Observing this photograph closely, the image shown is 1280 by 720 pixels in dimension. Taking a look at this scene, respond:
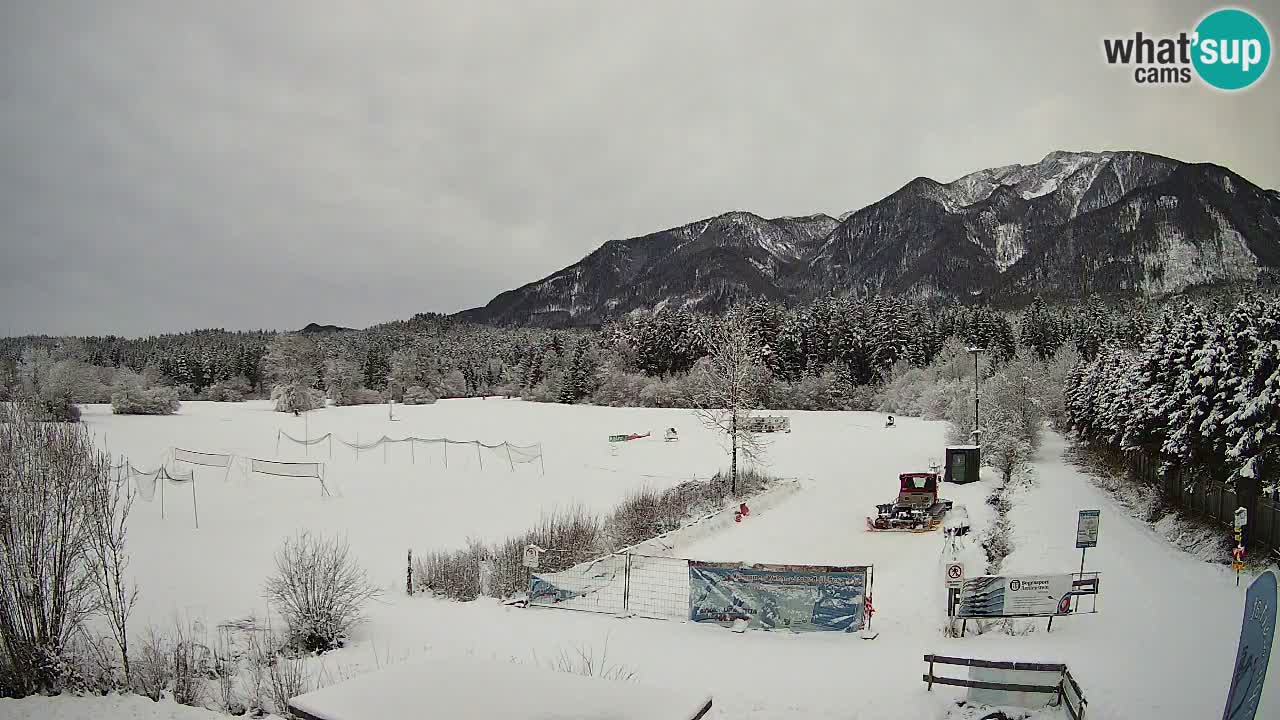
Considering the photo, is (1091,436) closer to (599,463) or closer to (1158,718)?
(599,463)

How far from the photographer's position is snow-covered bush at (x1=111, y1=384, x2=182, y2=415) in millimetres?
59500

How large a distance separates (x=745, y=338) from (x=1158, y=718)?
27.7 m

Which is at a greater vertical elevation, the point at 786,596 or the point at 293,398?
the point at 293,398

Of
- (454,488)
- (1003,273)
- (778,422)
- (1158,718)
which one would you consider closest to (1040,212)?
(1003,273)

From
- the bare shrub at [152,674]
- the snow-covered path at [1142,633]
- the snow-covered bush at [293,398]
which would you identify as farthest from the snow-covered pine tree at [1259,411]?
the snow-covered bush at [293,398]

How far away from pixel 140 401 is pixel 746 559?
6225 cm

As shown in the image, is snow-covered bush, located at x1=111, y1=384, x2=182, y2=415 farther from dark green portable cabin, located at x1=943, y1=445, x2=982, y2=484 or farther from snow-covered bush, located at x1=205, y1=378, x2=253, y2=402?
dark green portable cabin, located at x1=943, y1=445, x2=982, y2=484

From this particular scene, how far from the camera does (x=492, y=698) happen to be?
207 inches

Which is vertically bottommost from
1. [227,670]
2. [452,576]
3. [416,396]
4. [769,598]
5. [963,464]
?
[452,576]

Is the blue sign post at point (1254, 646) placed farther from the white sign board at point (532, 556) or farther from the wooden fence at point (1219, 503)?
the white sign board at point (532, 556)

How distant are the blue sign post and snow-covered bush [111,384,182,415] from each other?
72576 mm

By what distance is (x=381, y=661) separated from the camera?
10125 millimetres

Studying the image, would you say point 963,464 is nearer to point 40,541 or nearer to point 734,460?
point 734,460

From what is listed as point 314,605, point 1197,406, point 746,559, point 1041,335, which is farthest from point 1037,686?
point 1041,335
